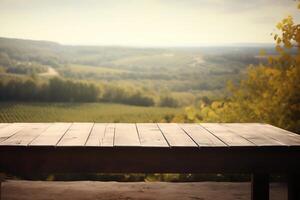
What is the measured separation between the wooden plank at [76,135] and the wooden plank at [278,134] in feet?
3.66

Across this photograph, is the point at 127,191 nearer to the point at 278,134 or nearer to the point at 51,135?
the point at 51,135

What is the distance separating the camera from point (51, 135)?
9.08ft

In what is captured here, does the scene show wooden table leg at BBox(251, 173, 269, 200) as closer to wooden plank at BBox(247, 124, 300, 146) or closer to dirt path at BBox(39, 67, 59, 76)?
wooden plank at BBox(247, 124, 300, 146)

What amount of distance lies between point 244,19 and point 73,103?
2.86 m

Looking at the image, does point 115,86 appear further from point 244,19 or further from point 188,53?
point 244,19

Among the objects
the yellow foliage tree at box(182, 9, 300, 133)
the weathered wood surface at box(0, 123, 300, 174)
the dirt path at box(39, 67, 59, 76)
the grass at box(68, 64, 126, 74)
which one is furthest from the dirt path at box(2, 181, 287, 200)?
the grass at box(68, 64, 126, 74)

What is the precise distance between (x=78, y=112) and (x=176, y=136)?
395cm

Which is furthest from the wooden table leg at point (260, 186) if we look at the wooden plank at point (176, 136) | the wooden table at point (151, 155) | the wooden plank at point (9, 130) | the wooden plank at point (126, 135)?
the wooden plank at point (9, 130)

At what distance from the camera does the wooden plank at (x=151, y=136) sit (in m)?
2.48

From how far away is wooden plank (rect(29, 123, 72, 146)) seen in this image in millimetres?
2453

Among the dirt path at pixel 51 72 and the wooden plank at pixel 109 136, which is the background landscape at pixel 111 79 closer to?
the dirt path at pixel 51 72

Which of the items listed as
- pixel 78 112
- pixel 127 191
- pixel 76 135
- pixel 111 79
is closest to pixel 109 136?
pixel 76 135

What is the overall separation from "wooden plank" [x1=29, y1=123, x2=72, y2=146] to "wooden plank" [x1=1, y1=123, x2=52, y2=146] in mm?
34

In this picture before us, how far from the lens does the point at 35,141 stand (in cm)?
252
